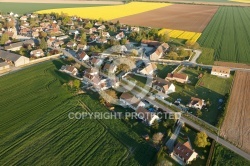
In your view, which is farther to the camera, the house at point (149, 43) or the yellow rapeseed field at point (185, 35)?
the yellow rapeseed field at point (185, 35)

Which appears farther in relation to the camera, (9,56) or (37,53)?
(37,53)

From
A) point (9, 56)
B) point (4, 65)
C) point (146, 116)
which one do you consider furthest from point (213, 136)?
point (9, 56)

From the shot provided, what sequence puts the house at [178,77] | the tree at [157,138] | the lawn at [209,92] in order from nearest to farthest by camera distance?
the tree at [157,138] < the lawn at [209,92] < the house at [178,77]

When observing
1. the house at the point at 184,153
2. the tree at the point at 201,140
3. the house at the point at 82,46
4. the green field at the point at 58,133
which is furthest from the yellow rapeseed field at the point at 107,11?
the house at the point at 184,153

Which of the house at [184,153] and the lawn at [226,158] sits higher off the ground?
the house at [184,153]

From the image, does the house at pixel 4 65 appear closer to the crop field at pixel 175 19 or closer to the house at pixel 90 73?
the house at pixel 90 73

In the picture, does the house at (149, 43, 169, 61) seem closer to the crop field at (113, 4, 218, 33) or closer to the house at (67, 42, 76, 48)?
the house at (67, 42, 76, 48)

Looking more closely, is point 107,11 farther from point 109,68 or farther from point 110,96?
point 110,96
